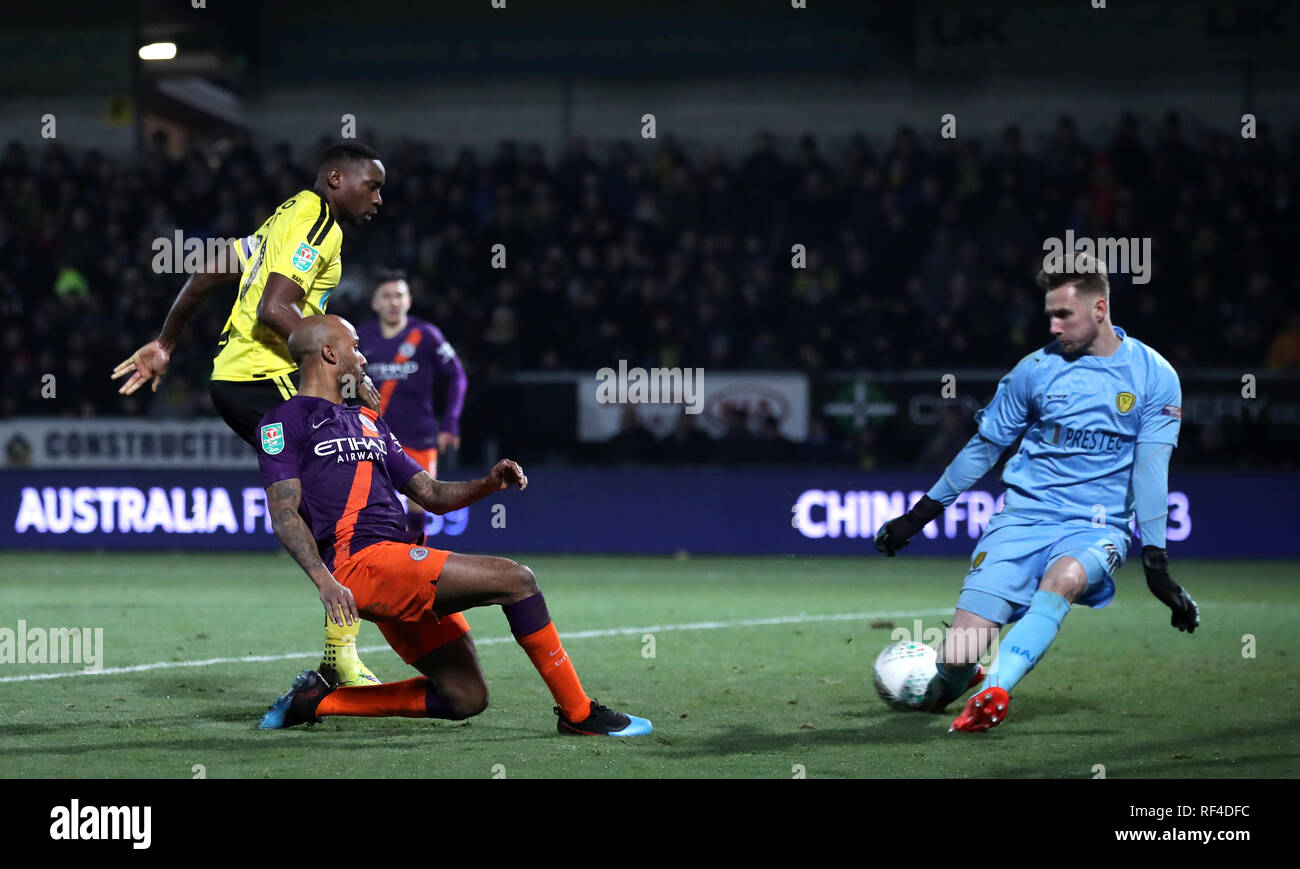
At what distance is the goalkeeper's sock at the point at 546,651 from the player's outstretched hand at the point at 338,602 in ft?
2.24

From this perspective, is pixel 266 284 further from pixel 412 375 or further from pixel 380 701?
pixel 412 375

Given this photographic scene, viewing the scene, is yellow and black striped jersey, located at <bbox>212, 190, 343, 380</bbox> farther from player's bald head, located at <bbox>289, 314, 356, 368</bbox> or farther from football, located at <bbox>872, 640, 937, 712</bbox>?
football, located at <bbox>872, 640, 937, 712</bbox>

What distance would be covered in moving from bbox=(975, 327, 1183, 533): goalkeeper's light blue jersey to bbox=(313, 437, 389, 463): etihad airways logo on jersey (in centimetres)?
244

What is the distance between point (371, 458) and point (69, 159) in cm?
1775

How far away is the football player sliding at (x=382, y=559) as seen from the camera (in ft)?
18.5

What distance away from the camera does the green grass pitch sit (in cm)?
534

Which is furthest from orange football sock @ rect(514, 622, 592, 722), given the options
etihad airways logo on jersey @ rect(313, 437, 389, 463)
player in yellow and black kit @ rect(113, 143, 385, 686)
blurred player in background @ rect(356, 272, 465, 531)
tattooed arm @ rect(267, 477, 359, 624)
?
blurred player in background @ rect(356, 272, 465, 531)

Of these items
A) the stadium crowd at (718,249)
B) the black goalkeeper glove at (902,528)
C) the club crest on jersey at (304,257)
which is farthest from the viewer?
the stadium crowd at (718,249)

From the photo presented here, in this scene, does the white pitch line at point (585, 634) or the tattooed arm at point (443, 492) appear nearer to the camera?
the tattooed arm at point (443, 492)

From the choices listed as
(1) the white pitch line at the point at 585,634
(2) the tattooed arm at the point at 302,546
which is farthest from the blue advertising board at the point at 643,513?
(2) the tattooed arm at the point at 302,546

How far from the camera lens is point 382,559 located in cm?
566

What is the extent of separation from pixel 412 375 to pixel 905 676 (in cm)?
555

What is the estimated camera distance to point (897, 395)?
15898 mm

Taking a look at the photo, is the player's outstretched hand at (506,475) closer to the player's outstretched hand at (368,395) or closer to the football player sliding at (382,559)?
the football player sliding at (382,559)
